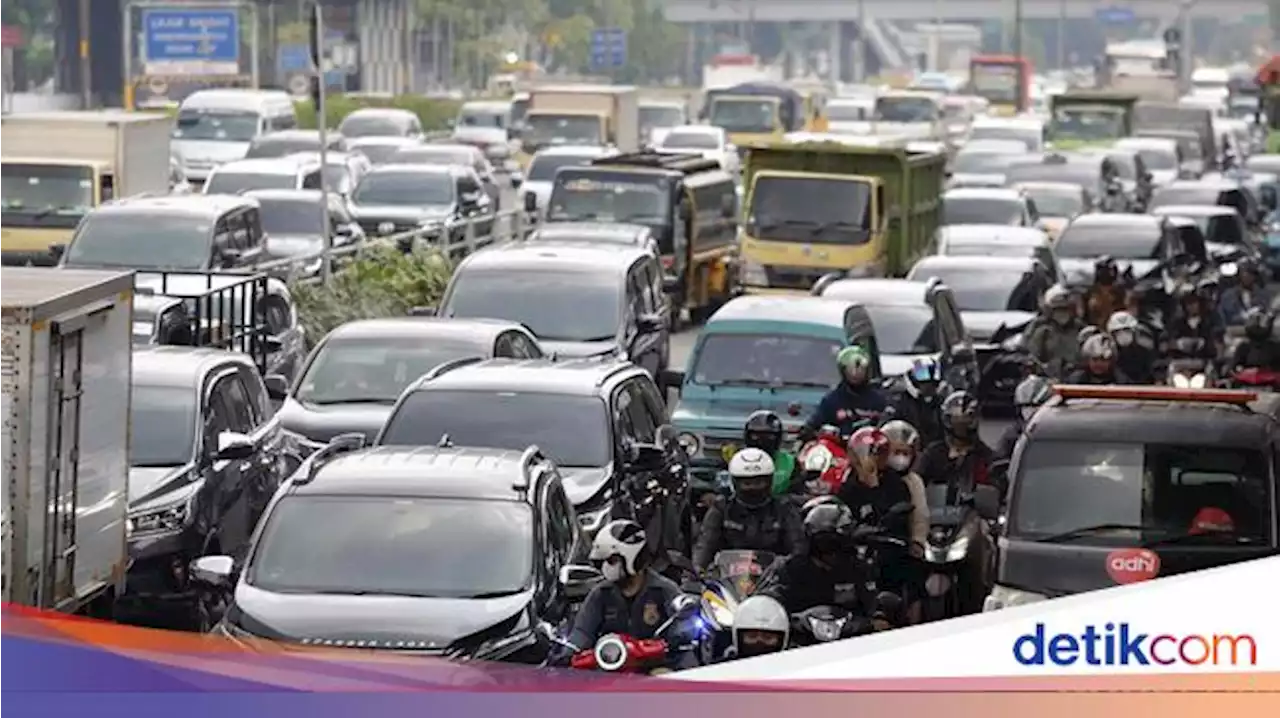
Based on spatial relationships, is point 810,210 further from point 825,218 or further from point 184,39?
point 184,39

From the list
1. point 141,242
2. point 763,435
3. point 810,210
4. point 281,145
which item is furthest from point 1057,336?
point 281,145

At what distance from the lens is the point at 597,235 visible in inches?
1341

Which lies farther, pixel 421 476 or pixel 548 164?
pixel 548 164

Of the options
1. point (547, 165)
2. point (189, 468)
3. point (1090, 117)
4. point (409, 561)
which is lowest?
point (1090, 117)

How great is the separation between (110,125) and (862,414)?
2169 centimetres

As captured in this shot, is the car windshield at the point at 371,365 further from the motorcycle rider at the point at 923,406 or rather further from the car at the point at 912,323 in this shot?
the car at the point at 912,323

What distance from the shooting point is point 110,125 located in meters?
40.2

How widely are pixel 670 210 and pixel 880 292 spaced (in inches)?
441

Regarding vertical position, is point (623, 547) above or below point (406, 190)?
above

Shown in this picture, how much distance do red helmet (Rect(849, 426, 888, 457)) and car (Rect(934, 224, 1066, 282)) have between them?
62.2 feet

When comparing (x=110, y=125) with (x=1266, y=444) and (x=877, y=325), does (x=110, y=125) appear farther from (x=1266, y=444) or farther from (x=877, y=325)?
(x=1266, y=444)

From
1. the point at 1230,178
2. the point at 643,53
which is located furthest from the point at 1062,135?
the point at 643,53

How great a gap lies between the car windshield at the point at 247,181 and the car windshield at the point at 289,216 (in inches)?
161

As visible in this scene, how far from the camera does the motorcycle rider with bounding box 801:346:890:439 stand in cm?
2011
